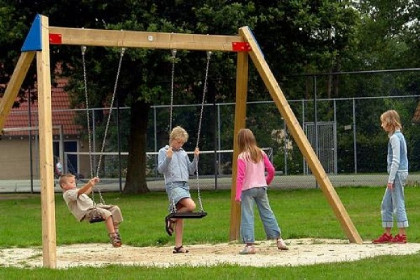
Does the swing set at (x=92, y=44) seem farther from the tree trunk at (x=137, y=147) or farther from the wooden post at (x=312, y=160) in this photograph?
the tree trunk at (x=137, y=147)

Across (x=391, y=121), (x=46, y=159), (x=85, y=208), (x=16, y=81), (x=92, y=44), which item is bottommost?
(x=85, y=208)

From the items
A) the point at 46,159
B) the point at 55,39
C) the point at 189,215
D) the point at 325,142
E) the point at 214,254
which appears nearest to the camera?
the point at 46,159

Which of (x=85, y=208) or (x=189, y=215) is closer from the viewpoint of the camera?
(x=189, y=215)

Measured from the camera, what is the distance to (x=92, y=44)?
1303cm

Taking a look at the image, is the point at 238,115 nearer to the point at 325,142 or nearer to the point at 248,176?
the point at 248,176

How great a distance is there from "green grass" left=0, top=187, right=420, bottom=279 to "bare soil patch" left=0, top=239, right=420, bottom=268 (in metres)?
0.61

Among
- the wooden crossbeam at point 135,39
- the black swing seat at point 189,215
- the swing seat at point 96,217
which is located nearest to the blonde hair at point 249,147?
the black swing seat at point 189,215

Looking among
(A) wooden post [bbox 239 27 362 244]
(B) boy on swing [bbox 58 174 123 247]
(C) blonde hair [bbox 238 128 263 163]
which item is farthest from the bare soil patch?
(C) blonde hair [bbox 238 128 263 163]

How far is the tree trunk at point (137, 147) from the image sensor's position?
27.0m

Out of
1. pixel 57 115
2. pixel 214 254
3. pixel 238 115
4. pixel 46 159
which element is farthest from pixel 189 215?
pixel 57 115

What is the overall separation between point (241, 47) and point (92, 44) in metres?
2.34

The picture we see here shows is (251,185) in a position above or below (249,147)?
below

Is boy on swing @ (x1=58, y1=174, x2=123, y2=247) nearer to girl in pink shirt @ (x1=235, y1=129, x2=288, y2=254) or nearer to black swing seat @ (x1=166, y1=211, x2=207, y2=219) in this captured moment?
black swing seat @ (x1=166, y1=211, x2=207, y2=219)

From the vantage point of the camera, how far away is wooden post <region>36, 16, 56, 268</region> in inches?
455
